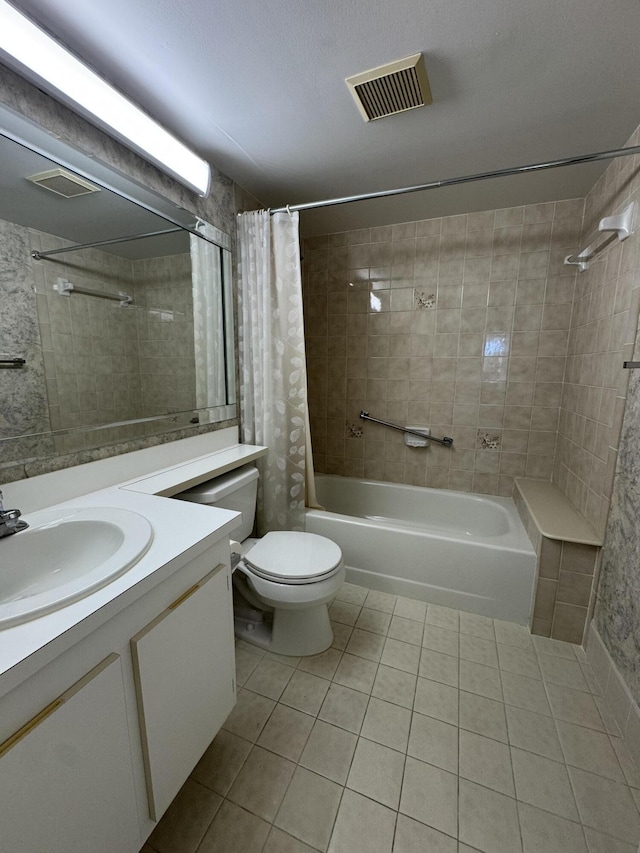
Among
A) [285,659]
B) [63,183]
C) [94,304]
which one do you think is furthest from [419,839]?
[63,183]

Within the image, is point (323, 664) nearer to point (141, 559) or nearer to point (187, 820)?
point (187, 820)

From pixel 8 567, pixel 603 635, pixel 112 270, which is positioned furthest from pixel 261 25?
pixel 603 635

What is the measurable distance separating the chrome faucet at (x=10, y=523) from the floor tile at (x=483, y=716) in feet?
5.03

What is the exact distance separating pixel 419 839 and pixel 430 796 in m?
0.11

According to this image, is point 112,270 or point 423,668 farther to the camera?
point 423,668

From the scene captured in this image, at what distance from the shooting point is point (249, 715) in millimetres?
1238

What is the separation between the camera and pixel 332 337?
8.66 feet

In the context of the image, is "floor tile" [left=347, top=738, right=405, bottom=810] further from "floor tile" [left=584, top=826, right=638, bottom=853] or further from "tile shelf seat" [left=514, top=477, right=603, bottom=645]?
"tile shelf seat" [left=514, top=477, right=603, bottom=645]

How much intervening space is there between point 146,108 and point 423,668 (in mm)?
2520

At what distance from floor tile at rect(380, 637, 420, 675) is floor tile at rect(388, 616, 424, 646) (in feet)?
0.09

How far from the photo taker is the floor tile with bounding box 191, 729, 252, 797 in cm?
104

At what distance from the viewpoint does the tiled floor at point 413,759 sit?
3.03 feet

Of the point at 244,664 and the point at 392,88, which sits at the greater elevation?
the point at 392,88

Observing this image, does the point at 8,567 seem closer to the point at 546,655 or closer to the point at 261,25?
the point at 261,25
